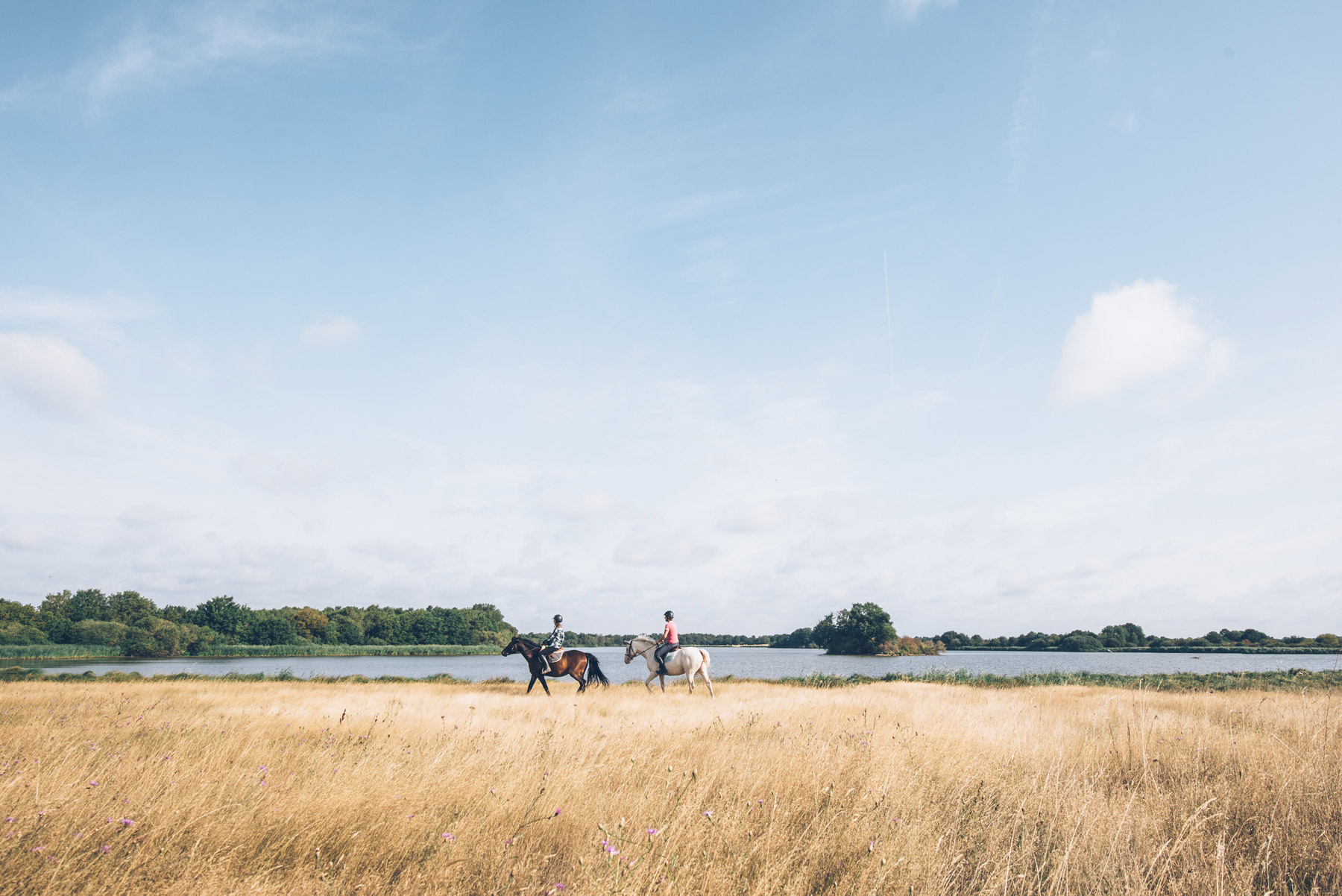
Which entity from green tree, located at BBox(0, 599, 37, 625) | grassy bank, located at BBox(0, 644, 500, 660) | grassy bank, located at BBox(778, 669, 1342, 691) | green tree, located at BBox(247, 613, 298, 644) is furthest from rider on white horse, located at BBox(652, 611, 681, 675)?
green tree, located at BBox(0, 599, 37, 625)

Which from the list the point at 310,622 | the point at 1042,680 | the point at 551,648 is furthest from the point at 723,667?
the point at 310,622

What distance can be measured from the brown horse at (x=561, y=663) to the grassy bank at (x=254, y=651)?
66965 mm

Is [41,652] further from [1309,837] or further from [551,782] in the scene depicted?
[1309,837]

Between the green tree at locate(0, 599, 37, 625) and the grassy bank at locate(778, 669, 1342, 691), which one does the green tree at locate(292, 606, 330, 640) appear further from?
the grassy bank at locate(778, 669, 1342, 691)

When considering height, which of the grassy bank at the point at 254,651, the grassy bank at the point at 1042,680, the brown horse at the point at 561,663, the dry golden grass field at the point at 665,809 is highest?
the dry golden grass field at the point at 665,809

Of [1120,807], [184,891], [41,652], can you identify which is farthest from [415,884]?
[41,652]

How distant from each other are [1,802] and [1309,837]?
33.4ft

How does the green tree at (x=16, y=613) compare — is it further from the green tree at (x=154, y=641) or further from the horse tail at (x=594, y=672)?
the horse tail at (x=594, y=672)

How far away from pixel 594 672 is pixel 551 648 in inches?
113

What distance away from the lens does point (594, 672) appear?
22.7 meters

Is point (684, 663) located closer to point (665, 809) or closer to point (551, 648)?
point (551, 648)

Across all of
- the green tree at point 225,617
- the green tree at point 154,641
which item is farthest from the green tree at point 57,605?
the green tree at point 154,641

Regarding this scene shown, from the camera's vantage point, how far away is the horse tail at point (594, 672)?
2216 centimetres

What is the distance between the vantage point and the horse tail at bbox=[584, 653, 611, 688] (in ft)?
72.7
